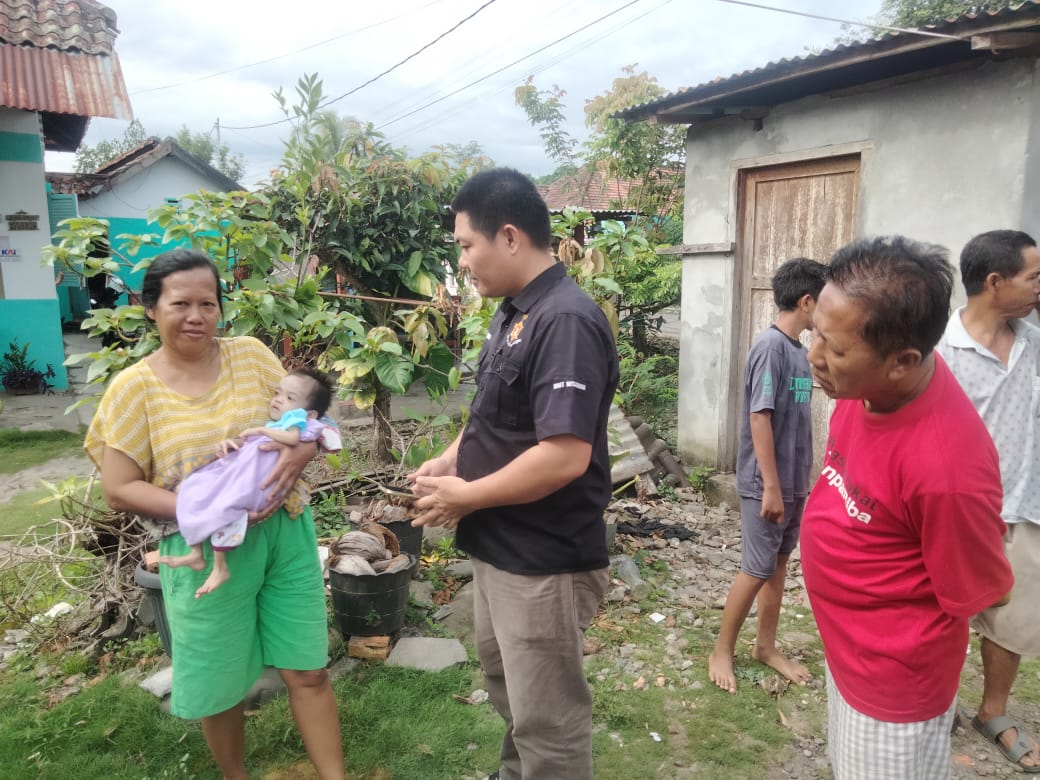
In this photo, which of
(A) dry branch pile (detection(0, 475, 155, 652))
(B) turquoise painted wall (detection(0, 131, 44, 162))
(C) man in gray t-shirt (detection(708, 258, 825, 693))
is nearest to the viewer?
(C) man in gray t-shirt (detection(708, 258, 825, 693))

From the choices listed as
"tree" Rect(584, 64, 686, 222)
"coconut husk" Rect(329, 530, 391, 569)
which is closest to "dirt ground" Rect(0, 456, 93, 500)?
"coconut husk" Rect(329, 530, 391, 569)

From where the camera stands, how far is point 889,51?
13.7ft

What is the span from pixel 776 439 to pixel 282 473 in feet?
6.42

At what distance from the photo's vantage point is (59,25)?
836 cm

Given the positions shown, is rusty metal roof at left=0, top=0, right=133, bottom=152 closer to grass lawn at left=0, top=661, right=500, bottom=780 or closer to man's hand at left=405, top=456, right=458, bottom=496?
grass lawn at left=0, top=661, right=500, bottom=780

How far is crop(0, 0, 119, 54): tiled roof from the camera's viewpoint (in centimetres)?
799

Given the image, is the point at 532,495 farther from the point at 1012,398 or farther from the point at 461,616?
the point at 461,616

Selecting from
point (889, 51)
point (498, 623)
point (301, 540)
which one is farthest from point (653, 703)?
point (889, 51)

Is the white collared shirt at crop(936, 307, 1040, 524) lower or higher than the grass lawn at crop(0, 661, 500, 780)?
higher

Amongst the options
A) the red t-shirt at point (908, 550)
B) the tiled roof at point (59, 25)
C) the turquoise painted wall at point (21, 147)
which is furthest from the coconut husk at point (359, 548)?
the turquoise painted wall at point (21, 147)

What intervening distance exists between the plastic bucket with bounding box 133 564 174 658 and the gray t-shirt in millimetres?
2577

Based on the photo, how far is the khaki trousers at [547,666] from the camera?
1.94m

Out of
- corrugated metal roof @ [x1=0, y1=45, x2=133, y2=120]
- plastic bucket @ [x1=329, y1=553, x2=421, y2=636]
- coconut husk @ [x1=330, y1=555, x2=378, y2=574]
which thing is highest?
corrugated metal roof @ [x1=0, y1=45, x2=133, y2=120]

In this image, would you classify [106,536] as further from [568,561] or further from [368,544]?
[568,561]
